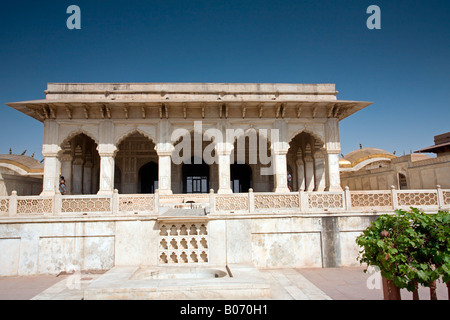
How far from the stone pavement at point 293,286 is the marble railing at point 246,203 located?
1617mm

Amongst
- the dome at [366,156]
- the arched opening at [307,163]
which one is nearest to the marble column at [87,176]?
the arched opening at [307,163]

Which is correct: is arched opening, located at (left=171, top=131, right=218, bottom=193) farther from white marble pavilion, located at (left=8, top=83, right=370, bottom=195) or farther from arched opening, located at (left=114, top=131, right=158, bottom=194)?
white marble pavilion, located at (left=8, top=83, right=370, bottom=195)

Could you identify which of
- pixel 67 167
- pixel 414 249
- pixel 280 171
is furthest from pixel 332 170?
pixel 67 167

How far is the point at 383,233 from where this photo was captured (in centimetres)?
372

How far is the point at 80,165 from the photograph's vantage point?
50.4 ft

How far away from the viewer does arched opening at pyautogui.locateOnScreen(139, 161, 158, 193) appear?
57.2 ft

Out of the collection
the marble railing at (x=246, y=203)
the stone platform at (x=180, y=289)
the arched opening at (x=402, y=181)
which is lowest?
the stone platform at (x=180, y=289)

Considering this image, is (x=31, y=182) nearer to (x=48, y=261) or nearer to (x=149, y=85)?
(x=149, y=85)

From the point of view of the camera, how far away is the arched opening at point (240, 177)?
1853 centimetres

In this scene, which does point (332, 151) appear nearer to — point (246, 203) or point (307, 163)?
point (307, 163)

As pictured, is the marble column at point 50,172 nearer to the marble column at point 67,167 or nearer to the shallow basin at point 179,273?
the marble column at point 67,167

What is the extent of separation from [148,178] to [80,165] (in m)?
3.68

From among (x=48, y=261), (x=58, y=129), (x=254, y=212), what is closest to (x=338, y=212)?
(x=254, y=212)
